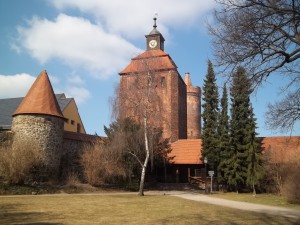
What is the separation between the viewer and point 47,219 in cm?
969

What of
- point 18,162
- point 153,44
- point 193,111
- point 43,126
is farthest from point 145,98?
point 193,111

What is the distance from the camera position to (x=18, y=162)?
21594 millimetres

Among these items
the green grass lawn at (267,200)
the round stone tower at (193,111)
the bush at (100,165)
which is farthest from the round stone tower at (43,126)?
the round stone tower at (193,111)

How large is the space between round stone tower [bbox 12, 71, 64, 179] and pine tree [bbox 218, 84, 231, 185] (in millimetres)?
14064

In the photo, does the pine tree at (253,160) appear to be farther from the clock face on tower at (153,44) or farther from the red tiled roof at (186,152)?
the clock face on tower at (153,44)

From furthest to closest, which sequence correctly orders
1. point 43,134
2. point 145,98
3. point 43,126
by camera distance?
point 43,126 < point 43,134 < point 145,98

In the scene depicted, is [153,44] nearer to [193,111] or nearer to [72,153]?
[193,111]

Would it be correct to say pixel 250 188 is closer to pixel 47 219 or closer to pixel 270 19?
pixel 47 219

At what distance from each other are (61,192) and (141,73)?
9.98 meters

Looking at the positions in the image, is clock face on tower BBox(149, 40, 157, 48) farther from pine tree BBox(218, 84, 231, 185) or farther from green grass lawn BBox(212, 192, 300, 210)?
green grass lawn BBox(212, 192, 300, 210)

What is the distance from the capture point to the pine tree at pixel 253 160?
26.4 meters

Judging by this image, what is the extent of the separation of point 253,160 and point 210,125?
19.7ft

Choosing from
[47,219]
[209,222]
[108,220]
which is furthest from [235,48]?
[47,219]

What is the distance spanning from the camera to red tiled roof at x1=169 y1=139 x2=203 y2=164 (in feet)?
113
